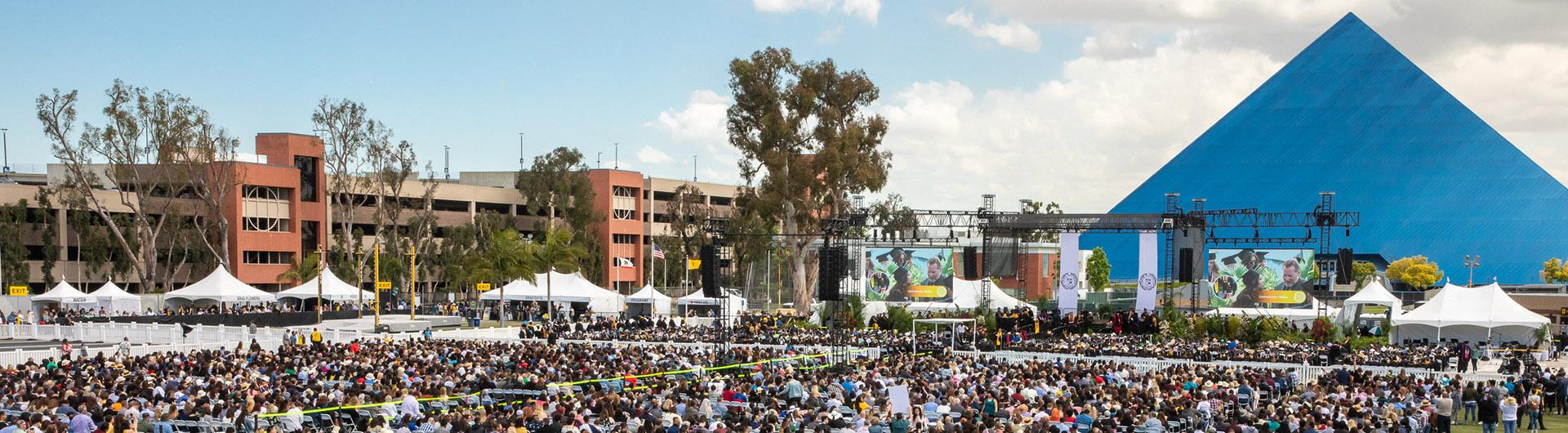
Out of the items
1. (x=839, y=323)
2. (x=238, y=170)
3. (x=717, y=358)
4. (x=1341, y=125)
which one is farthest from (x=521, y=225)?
(x=1341, y=125)

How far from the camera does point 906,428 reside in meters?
18.1

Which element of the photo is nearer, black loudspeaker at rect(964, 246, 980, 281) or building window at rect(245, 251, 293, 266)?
black loudspeaker at rect(964, 246, 980, 281)

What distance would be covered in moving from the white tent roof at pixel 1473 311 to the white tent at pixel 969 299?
13.9 m

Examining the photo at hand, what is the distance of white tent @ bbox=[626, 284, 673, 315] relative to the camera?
2266 inches

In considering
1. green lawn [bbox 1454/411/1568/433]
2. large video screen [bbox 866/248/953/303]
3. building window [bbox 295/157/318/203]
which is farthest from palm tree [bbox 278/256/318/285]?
green lawn [bbox 1454/411/1568/433]

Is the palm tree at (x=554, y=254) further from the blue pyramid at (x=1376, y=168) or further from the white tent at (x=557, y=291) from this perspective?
the blue pyramid at (x=1376, y=168)

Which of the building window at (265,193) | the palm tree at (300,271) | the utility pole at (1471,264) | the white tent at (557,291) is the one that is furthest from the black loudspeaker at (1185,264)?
the building window at (265,193)

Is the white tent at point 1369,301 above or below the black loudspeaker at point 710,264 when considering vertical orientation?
below

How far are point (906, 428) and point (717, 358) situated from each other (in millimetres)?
13331

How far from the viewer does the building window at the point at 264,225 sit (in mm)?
74688

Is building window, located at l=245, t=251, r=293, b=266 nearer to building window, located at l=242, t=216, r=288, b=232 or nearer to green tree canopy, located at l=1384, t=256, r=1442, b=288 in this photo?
building window, located at l=242, t=216, r=288, b=232

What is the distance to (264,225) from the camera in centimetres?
7625

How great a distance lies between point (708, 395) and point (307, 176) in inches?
2501

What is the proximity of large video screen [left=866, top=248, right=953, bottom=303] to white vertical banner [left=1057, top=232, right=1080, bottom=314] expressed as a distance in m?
3.86
